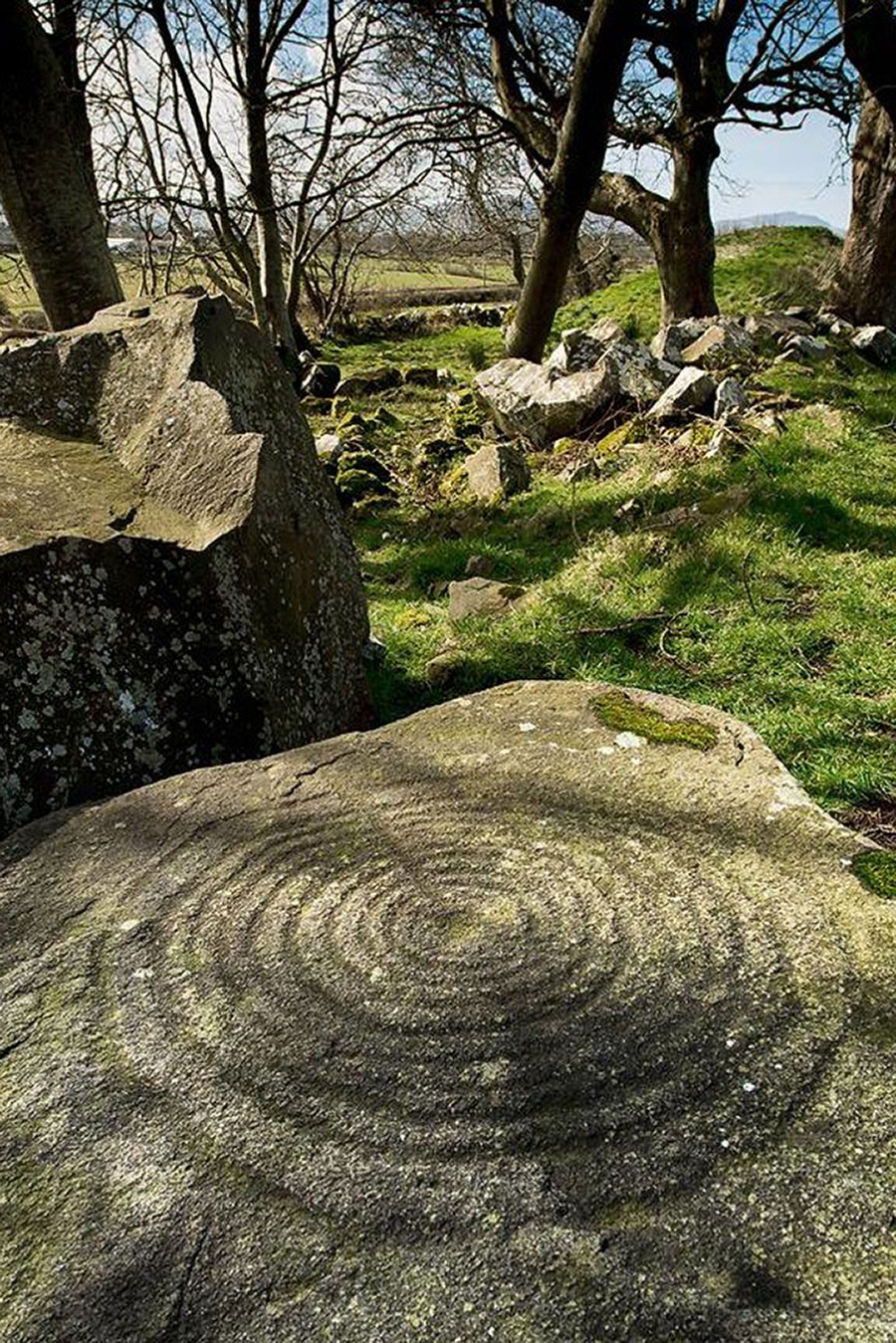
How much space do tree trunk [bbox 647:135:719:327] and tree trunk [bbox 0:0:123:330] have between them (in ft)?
24.0

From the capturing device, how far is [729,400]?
7754 millimetres

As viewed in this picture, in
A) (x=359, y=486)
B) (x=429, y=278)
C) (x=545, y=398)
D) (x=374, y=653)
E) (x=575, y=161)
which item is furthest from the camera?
(x=429, y=278)

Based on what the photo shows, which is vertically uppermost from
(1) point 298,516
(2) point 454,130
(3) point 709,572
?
(2) point 454,130

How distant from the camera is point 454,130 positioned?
11352 mm

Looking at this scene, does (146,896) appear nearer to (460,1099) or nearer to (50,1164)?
(50,1164)

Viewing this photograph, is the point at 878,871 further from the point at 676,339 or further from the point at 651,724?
the point at 676,339

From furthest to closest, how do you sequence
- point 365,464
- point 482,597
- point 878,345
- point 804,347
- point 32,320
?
point 32,320 → point 878,345 → point 804,347 → point 365,464 → point 482,597

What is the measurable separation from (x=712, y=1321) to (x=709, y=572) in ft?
15.1

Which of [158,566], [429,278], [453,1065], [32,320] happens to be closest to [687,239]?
[158,566]

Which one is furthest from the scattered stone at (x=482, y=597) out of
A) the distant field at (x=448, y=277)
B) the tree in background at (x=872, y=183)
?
the distant field at (x=448, y=277)

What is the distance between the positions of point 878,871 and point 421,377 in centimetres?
1349

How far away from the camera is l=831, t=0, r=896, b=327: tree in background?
1016 cm

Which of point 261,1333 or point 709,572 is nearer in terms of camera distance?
point 261,1333

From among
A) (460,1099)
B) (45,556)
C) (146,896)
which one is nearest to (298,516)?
(45,556)
